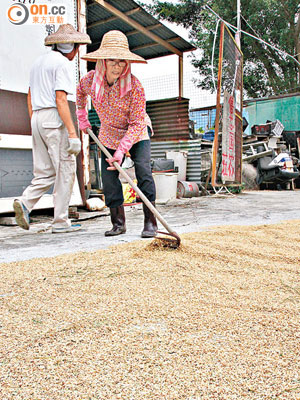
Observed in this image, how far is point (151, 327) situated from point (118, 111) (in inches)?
70.3

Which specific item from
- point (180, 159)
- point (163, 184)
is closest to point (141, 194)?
point (163, 184)

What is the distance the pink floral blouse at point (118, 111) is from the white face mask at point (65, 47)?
39cm

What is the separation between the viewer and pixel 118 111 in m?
2.63

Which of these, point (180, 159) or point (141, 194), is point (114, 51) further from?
point (180, 159)

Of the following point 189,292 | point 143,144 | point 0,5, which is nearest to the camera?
point 189,292

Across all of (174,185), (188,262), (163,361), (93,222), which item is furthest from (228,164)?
(163,361)

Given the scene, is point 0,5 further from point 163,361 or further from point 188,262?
point 163,361

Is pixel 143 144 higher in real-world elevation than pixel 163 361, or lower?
higher

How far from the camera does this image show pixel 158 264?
178 centimetres

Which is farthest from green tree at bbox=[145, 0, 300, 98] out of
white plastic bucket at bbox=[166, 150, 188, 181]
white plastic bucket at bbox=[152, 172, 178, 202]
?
white plastic bucket at bbox=[152, 172, 178, 202]

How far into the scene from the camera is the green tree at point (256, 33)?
15.1 meters

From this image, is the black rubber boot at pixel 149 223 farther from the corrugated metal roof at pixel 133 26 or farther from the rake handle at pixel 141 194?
the corrugated metal roof at pixel 133 26

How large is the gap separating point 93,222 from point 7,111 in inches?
54.6

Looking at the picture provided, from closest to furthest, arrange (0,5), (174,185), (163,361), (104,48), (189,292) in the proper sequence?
1. (163,361)
2. (189,292)
3. (104,48)
4. (0,5)
5. (174,185)
